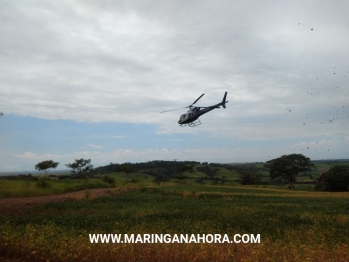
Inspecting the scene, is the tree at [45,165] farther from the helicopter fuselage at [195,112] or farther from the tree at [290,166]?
the tree at [290,166]

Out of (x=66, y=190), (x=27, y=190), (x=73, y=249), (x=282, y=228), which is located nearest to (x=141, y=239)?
(x=73, y=249)

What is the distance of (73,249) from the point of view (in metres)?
8.31

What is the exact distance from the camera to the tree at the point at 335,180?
66562 millimetres

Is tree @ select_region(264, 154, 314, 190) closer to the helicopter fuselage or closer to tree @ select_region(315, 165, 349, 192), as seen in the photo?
tree @ select_region(315, 165, 349, 192)

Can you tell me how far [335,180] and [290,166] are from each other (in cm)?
1379

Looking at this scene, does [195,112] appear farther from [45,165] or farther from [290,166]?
[290,166]

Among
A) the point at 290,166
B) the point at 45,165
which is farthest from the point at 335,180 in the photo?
the point at 45,165

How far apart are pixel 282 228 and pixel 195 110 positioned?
1609 centimetres

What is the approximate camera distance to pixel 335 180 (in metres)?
67.5

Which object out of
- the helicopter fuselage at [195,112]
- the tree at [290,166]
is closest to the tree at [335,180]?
the tree at [290,166]

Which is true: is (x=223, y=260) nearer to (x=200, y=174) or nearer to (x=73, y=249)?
(x=73, y=249)

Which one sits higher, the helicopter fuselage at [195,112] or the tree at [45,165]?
the helicopter fuselage at [195,112]

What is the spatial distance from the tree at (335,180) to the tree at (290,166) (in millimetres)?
9035

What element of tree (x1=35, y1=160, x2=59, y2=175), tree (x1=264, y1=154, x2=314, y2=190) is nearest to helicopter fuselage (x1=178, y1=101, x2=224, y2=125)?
tree (x1=35, y1=160, x2=59, y2=175)
